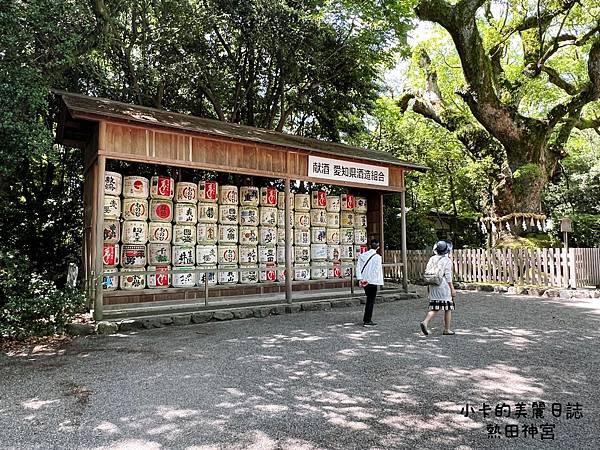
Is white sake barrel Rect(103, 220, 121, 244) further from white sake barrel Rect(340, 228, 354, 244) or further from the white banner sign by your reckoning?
white sake barrel Rect(340, 228, 354, 244)

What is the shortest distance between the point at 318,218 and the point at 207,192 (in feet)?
11.1

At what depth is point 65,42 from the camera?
723cm

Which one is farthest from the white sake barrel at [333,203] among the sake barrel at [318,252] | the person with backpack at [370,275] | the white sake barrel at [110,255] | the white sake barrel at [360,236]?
the white sake barrel at [110,255]

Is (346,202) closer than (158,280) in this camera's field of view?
No

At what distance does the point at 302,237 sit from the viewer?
1226 centimetres

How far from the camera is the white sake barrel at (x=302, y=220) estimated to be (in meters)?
12.2

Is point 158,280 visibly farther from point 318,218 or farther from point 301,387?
point 301,387

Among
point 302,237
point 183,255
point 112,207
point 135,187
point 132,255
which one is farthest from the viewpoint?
point 302,237

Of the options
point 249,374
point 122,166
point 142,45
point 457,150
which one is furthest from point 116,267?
point 457,150

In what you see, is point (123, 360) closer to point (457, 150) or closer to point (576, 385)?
point (576, 385)

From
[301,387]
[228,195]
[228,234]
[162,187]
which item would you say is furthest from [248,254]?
[301,387]

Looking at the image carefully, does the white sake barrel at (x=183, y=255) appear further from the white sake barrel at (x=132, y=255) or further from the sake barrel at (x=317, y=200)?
the sake barrel at (x=317, y=200)

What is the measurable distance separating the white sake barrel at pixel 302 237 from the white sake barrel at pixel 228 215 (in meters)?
1.86

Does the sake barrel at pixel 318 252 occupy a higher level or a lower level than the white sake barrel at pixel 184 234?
lower
